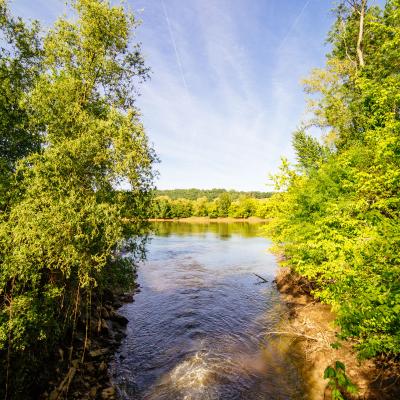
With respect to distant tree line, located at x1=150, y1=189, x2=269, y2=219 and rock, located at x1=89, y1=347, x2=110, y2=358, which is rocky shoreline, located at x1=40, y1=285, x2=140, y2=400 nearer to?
rock, located at x1=89, y1=347, x2=110, y2=358

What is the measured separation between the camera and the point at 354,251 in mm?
9070

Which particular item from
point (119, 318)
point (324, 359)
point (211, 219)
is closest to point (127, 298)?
point (119, 318)

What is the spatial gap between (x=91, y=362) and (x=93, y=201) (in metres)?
7.90

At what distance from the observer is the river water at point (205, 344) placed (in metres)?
11.6

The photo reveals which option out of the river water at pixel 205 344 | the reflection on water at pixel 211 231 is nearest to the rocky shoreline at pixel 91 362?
the river water at pixel 205 344

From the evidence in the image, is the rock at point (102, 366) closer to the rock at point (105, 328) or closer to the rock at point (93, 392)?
the rock at point (93, 392)

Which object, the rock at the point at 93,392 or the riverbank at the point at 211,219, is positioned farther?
the riverbank at the point at 211,219

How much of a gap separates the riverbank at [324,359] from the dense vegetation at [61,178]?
1038 centimetres

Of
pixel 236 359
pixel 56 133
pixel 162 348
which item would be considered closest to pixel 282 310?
pixel 236 359

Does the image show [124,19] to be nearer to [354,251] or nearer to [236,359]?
[354,251]

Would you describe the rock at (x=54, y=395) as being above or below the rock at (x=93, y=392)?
above

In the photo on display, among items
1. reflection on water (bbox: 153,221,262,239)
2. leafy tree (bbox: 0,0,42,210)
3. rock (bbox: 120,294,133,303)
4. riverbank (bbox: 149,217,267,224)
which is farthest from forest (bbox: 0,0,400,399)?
riverbank (bbox: 149,217,267,224)

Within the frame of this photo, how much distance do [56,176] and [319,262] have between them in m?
14.8

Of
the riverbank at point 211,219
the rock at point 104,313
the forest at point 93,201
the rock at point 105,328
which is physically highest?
the forest at point 93,201
